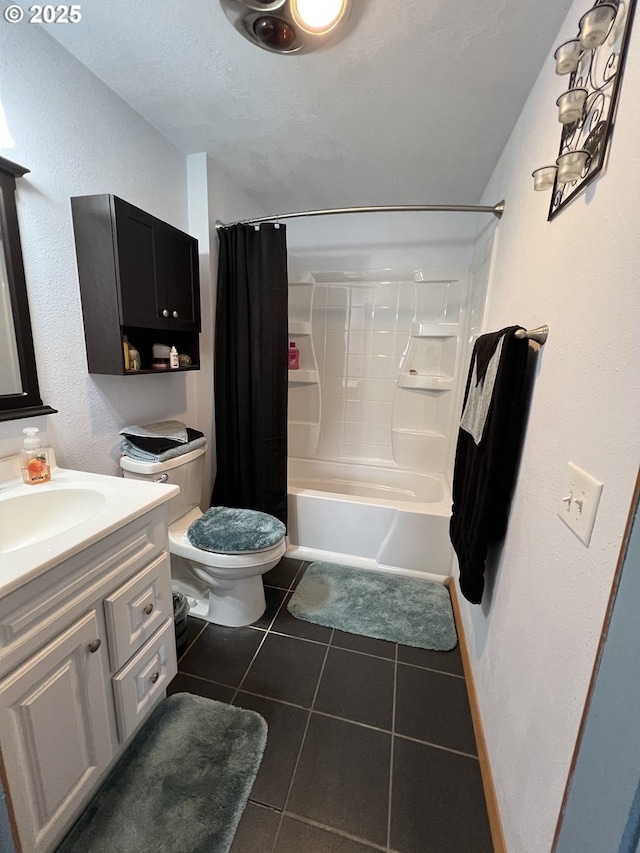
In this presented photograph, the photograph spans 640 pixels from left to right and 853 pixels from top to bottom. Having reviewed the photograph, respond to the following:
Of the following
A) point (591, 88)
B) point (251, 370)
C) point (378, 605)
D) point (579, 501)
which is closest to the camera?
point (579, 501)

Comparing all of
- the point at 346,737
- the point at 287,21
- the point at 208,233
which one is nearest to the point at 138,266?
the point at 208,233

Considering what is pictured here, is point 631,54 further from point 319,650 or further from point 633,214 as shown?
point 319,650

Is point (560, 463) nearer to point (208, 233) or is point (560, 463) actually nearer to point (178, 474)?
point (178, 474)

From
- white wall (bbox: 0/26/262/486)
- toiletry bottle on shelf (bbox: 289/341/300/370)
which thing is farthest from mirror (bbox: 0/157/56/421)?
toiletry bottle on shelf (bbox: 289/341/300/370)

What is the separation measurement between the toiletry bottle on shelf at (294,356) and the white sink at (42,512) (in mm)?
1896

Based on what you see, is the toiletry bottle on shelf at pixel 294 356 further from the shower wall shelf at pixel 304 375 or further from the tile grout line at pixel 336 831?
the tile grout line at pixel 336 831

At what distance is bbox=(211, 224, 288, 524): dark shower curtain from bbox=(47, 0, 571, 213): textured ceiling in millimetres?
432

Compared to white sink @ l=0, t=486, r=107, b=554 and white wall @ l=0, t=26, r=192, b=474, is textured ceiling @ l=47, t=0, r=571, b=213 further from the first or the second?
white sink @ l=0, t=486, r=107, b=554

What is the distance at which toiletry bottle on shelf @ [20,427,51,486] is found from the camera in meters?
1.13

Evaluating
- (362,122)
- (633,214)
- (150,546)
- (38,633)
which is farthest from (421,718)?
(362,122)

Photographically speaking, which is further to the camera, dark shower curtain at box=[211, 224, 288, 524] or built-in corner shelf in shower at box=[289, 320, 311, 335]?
built-in corner shelf in shower at box=[289, 320, 311, 335]

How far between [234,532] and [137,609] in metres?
0.56

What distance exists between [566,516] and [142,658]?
1.26 m

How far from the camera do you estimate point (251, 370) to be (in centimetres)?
204
